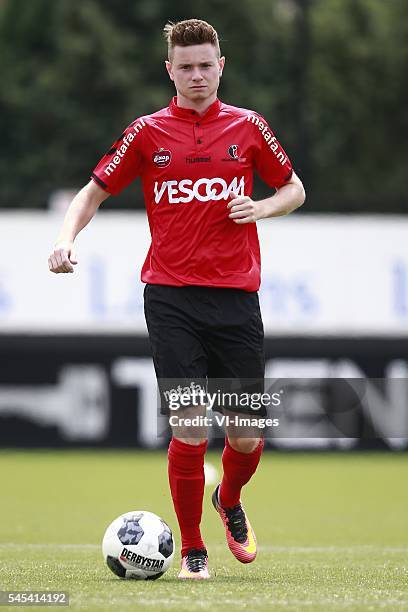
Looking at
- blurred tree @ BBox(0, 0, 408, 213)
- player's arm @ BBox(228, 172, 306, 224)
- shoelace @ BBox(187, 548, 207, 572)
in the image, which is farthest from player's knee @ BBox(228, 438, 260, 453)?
blurred tree @ BBox(0, 0, 408, 213)

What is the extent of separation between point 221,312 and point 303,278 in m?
12.5

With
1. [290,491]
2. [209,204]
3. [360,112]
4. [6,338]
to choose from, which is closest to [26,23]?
[360,112]

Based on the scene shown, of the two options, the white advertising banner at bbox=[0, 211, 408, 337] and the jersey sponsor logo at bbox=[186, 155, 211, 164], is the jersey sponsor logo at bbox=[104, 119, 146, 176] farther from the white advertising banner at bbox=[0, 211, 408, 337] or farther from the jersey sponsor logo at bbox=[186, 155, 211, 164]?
the white advertising banner at bbox=[0, 211, 408, 337]

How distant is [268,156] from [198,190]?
0.44m

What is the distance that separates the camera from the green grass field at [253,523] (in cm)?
646

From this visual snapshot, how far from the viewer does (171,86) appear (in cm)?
3922

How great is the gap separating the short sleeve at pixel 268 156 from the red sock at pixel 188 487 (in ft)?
4.31

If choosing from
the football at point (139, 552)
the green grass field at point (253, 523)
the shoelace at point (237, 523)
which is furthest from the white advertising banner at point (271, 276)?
the football at point (139, 552)

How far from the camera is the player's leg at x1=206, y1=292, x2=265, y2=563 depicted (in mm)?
7293

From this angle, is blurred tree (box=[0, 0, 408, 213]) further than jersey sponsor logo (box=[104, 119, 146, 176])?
Yes

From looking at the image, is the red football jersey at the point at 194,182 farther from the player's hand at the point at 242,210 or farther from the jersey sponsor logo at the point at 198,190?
the player's hand at the point at 242,210

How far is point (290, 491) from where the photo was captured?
48.6 ft

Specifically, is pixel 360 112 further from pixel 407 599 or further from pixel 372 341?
pixel 407 599

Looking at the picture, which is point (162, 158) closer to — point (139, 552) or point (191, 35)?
point (191, 35)
